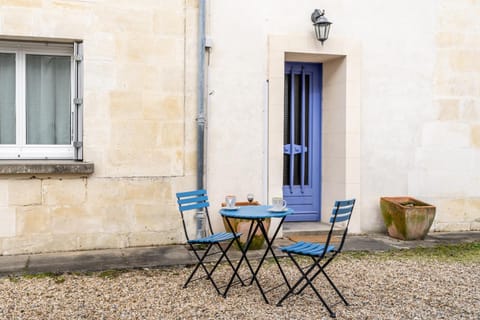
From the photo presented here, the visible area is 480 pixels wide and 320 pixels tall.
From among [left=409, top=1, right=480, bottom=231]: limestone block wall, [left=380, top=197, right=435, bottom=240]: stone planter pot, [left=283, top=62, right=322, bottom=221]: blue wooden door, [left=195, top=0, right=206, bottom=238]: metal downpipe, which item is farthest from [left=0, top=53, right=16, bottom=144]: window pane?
[left=409, top=1, right=480, bottom=231]: limestone block wall

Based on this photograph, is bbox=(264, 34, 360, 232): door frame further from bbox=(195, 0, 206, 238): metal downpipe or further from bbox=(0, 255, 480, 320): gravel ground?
bbox=(0, 255, 480, 320): gravel ground

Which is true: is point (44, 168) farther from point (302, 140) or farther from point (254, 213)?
point (302, 140)

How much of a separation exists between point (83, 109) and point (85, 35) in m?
0.87

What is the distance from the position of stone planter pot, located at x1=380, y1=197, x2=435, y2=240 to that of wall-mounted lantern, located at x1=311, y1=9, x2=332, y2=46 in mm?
2416

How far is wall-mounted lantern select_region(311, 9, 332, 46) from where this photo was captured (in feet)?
23.5

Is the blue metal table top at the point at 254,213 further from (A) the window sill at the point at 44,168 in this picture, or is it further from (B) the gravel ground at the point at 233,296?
(A) the window sill at the point at 44,168

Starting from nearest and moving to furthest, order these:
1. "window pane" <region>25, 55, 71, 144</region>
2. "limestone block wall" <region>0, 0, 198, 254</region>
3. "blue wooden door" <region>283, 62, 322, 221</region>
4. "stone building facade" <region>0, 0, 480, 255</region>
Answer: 1. "limestone block wall" <region>0, 0, 198, 254</region>
2. "stone building facade" <region>0, 0, 480, 255</region>
3. "window pane" <region>25, 55, 71, 144</region>
4. "blue wooden door" <region>283, 62, 322, 221</region>

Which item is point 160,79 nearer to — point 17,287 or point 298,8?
point 298,8

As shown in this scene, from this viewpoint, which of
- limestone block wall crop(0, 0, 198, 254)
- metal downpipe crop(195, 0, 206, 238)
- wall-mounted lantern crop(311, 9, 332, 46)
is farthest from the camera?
wall-mounted lantern crop(311, 9, 332, 46)

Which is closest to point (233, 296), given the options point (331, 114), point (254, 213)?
point (254, 213)

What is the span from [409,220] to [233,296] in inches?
133


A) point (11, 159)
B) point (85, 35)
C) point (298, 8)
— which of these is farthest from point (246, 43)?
point (11, 159)

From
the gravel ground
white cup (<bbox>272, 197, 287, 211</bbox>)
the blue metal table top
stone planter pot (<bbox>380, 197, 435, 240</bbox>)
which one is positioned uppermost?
white cup (<bbox>272, 197, 287, 211</bbox>)

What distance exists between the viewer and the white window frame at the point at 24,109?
6469 mm
